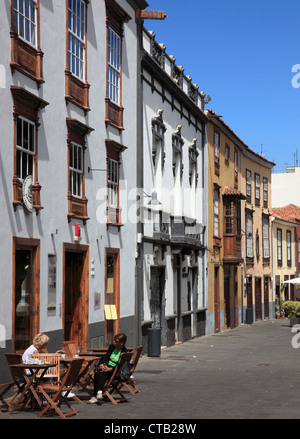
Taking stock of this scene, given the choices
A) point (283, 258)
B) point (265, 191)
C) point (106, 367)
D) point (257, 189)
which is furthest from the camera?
point (283, 258)

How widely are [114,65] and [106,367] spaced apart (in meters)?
10.4

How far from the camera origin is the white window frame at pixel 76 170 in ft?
58.7

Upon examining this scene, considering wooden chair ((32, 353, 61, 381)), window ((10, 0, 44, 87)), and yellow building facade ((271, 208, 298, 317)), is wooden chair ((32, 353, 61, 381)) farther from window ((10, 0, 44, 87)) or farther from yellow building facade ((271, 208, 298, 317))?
yellow building facade ((271, 208, 298, 317))

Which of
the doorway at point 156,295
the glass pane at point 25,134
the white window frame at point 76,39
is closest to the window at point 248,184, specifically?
the doorway at point 156,295

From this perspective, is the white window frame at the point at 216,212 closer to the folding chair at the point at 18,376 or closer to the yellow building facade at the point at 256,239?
the yellow building facade at the point at 256,239

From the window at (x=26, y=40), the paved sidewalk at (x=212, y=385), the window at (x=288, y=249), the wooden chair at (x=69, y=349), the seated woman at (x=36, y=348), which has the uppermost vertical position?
the window at (x=26, y=40)

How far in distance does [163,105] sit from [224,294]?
14929 millimetres

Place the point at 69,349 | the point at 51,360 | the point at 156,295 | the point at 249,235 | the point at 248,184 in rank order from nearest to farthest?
the point at 51,360
the point at 69,349
the point at 156,295
the point at 249,235
the point at 248,184

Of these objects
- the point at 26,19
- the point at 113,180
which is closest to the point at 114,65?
the point at 113,180

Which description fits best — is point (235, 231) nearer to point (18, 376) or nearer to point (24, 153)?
point (24, 153)

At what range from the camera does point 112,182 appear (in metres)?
21.0

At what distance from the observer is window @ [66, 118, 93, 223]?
17.6m

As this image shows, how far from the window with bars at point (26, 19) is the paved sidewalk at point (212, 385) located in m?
7.32

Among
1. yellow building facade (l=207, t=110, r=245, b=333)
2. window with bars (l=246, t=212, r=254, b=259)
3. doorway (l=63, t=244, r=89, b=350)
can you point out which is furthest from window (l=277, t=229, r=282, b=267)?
doorway (l=63, t=244, r=89, b=350)
